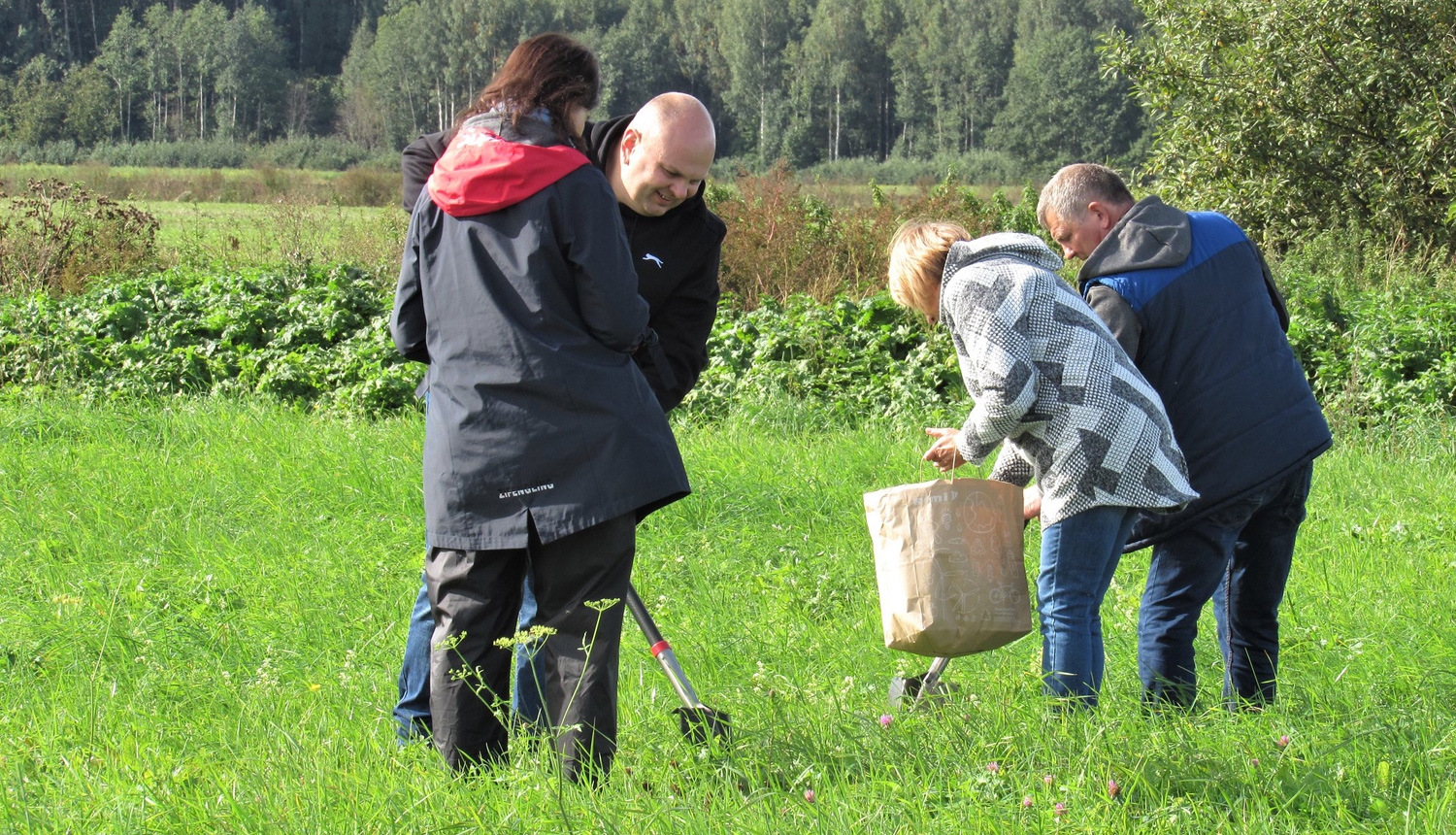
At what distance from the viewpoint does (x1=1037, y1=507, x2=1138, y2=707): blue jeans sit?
9.75 ft

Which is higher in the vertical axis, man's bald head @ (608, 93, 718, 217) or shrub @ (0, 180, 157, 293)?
man's bald head @ (608, 93, 718, 217)

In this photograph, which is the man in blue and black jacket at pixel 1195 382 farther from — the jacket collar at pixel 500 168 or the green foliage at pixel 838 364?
the green foliage at pixel 838 364

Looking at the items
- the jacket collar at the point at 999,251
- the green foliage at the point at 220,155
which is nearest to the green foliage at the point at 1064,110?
the green foliage at the point at 220,155

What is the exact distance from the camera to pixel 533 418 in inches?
102

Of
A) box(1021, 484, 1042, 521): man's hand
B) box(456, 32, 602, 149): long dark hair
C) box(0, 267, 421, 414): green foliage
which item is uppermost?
box(456, 32, 602, 149): long dark hair

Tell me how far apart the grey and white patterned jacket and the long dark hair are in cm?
102

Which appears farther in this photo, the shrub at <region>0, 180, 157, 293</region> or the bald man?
the shrub at <region>0, 180, 157, 293</region>

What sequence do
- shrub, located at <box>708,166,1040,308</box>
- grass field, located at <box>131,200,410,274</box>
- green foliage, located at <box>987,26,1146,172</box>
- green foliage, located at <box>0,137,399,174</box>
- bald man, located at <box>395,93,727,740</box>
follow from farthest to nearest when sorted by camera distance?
1. green foliage, located at <box>987,26,1146,172</box>
2. green foliage, located at <box>0,137,399,174</box>
3. grass field, located at <box>131,200,410,274</box>
4. shrub, located at <box>708,166,1040,308</box>
5. bald man, located at <box>395,93,727,740</box>

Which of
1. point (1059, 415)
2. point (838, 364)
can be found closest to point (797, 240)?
point (838, 364)

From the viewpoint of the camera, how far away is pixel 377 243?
1311cm

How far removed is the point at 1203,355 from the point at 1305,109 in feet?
38.0

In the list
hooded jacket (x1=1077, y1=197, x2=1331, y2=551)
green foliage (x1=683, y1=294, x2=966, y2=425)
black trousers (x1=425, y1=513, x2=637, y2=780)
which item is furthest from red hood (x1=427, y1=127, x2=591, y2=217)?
Answer: green foliage (x1=683, y1=294, x2=966, y2=425)

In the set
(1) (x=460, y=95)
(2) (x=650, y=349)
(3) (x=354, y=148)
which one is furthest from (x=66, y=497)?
(1) (x=460, y=95)

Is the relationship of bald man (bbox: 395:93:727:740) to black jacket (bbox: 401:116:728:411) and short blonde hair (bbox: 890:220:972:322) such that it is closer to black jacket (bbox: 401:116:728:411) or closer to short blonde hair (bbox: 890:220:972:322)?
black jacket (bbox: 401:116:728:411)
